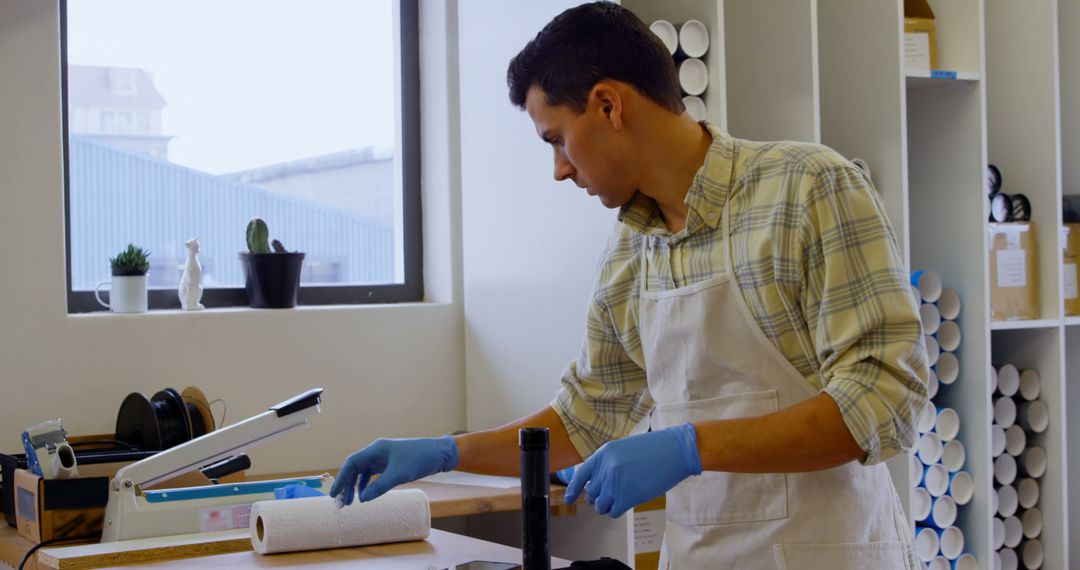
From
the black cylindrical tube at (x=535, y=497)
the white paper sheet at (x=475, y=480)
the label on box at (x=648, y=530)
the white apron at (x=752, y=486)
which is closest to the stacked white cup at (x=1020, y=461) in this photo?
the label on box at (x=648, y=530)

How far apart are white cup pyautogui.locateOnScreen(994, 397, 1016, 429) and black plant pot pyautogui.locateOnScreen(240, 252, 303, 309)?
2.10 metres

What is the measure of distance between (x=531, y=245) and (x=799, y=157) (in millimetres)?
1517

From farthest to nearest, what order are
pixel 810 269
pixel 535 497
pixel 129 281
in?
1. pixel 129 281
2. pixel 810 269
3. pixel 535 497

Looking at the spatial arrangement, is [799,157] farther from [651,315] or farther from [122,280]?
[122,280]

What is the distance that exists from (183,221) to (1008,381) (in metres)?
2.48

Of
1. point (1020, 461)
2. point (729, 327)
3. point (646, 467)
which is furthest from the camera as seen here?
point (1020, 461)

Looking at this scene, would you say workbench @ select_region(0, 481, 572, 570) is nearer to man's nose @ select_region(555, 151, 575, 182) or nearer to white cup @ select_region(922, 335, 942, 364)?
man's nose @ select_region(555, 151, 575, 182)

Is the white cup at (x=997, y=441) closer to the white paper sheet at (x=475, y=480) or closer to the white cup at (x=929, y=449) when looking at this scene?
the white cup at (x=929, y=449)

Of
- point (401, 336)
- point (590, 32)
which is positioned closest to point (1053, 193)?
point (401, 336)

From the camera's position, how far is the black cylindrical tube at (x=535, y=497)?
1.30 m

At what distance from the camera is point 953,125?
328cm

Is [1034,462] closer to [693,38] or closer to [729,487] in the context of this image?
[693,38]

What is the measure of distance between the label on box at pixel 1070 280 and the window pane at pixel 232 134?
207 centimetres

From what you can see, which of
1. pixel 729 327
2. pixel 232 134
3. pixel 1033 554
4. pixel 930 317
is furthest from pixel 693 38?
pixel 1033 554
